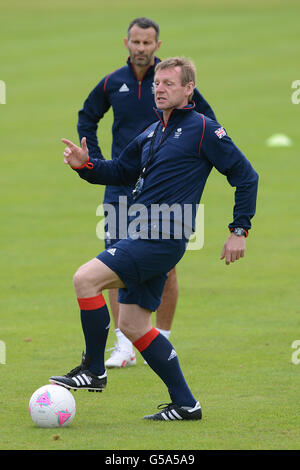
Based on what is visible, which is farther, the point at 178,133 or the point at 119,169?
the point at 119,169

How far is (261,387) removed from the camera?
7.86m

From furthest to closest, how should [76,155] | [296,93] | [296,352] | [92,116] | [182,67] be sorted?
[296,93] → [92,116] → [296,352] → [76,155] → [182,67]

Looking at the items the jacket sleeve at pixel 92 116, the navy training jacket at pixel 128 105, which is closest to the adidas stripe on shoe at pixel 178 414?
the navy training jacket at pixel 128 105

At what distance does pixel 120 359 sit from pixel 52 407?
90.0 inches

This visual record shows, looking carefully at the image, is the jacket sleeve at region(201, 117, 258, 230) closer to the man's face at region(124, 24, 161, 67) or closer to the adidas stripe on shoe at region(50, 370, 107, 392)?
the adidas stripe on shoe at region(50, 370, 107, 392)

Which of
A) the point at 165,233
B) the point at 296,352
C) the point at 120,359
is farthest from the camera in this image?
the point at 296,352

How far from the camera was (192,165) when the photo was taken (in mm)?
6863

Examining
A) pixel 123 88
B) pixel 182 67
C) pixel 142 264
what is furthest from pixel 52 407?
pixel 123 88

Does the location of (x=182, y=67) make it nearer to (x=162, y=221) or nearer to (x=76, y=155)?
(x=76, y=155)

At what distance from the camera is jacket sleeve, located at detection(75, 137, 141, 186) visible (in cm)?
730

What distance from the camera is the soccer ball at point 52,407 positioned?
21.7ft
